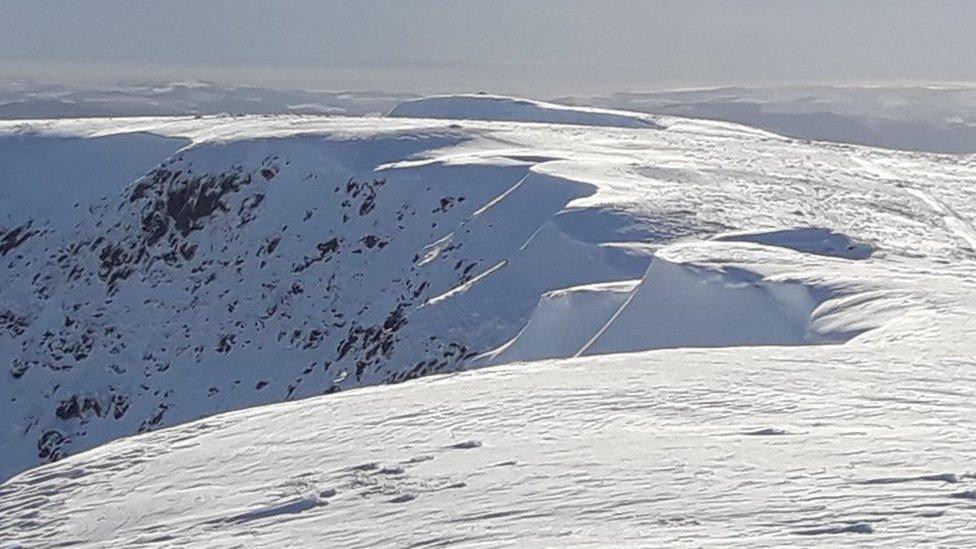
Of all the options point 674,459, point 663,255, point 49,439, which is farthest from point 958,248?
point 49,439

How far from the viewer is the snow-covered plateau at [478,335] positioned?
22.8 feet

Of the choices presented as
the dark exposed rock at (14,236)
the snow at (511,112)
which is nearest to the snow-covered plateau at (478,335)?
the dark exposed rock at (14,236)

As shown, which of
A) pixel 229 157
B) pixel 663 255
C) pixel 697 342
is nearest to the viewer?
pixel 697 342

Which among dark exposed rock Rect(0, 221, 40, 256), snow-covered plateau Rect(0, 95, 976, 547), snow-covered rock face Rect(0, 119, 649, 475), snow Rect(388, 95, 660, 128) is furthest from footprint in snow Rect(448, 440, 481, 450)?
snow Rect(388, 95, 660, 128)

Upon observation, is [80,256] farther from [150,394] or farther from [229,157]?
[150,394]

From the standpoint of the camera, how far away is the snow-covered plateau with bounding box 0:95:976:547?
6.95 m

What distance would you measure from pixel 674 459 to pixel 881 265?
13.4m

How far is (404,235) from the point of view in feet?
104

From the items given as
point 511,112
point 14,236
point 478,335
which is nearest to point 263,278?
point 14,236

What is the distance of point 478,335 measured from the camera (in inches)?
882

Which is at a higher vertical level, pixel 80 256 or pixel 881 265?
pixel 881 265

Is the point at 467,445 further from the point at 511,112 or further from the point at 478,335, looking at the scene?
the point at 511,112

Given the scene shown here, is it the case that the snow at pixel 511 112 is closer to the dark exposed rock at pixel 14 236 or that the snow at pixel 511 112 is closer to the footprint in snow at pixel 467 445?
the dark exposed rock at pixel 14 236

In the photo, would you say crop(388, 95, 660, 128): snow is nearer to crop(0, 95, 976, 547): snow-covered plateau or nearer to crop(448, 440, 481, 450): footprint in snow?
crop(0, 95, 976, 547): snow-covered plateau
